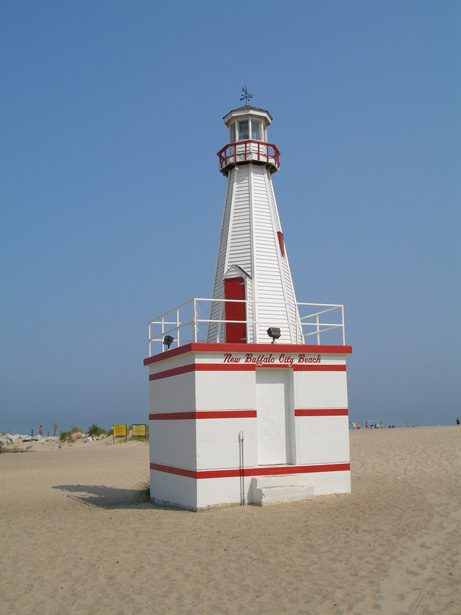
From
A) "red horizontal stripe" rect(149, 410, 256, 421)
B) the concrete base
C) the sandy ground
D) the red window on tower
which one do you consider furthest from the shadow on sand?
the red window on tower

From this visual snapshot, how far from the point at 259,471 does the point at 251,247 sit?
6.95 m

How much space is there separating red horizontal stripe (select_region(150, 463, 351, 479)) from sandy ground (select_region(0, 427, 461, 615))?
2.47ft

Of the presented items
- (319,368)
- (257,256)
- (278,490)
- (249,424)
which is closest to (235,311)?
(257,256)

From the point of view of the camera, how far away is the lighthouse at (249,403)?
14.6 meters

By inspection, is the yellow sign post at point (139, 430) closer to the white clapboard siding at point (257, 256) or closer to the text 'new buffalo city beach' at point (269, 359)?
the white clapboard siding at point (257, 256)

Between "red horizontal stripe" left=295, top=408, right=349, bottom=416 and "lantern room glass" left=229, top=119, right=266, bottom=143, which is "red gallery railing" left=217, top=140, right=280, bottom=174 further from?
"red horizontal stripe" left=295, top=408, right=349, bottom=416

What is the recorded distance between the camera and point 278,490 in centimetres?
1451

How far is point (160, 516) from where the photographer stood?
1405 centimetres

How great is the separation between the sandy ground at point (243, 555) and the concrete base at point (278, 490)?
0.31 meters

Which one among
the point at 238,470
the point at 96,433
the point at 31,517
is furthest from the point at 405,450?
the point at 96,433

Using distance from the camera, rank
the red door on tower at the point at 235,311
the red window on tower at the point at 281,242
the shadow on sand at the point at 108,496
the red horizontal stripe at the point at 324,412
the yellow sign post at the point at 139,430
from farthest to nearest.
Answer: the yellow sign post at the point at 139,430
the red window on tower at the point at 281,242
the red door on tower at the point at 235,311
the shadow on sand at the point at 108,496
the red horizontal stripe at the point at 324,412

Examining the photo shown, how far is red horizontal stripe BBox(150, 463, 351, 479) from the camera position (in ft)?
47.5

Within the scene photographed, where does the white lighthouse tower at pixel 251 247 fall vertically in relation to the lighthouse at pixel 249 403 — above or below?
above

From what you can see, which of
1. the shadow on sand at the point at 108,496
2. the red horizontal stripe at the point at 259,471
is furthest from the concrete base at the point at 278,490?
the shadow on sand at the point at 108,496
